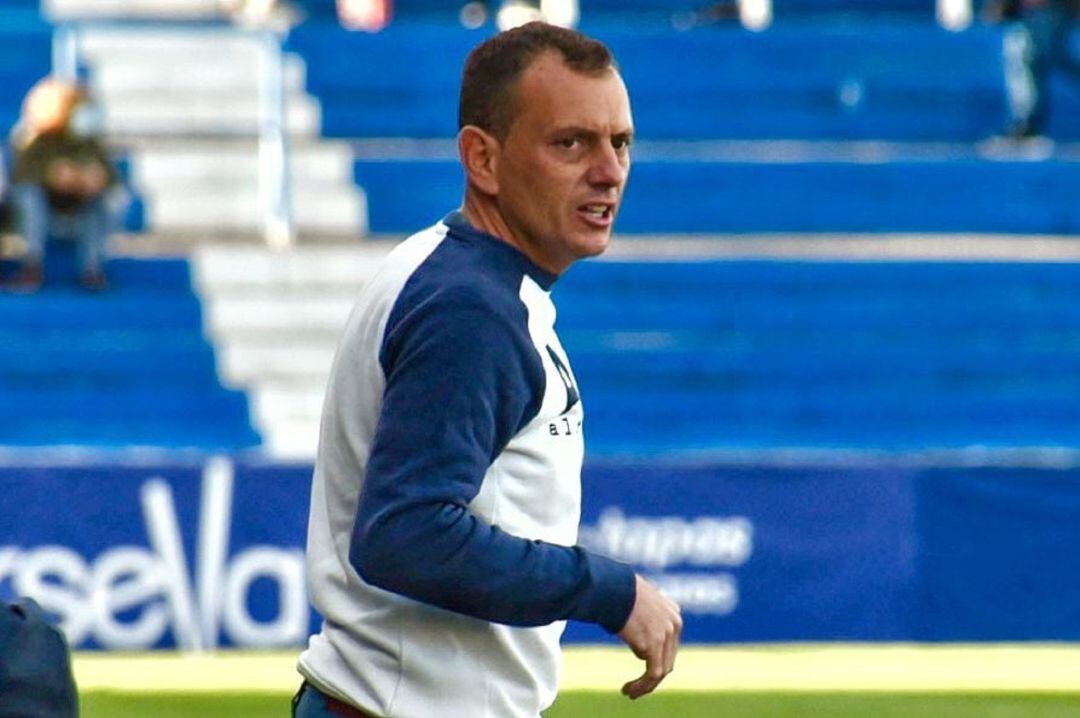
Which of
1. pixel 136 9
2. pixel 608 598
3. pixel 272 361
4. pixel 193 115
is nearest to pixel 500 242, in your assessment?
pixel 608 598

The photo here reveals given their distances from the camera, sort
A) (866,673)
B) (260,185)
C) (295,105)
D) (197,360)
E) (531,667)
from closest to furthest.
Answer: (531,667) < (866,673) < (197,360) < (260,185) < (295,105)

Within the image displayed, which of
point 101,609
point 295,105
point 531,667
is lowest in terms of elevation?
point 101,609

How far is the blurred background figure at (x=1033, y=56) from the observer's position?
17031mm

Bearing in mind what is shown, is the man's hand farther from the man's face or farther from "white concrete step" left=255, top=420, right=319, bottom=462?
"white concrete step" left=255, top=420, right=319, bottom=462

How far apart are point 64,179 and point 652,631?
1168 centimetres

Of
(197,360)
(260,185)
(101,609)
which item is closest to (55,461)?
(101,609)

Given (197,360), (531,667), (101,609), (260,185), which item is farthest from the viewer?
(260,185)

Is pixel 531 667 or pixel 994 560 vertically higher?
pixel 531 667

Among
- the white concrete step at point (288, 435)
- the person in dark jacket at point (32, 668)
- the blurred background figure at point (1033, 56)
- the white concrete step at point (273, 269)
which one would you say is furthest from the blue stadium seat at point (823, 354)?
the person in dark jacket at point (32, 668)

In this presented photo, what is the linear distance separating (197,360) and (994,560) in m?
5.46

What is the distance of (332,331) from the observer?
15039mm

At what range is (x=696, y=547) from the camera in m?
11.2

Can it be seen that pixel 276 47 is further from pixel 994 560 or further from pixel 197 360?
pixel 994 560

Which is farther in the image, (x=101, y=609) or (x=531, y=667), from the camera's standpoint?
(x=101, y=609)
